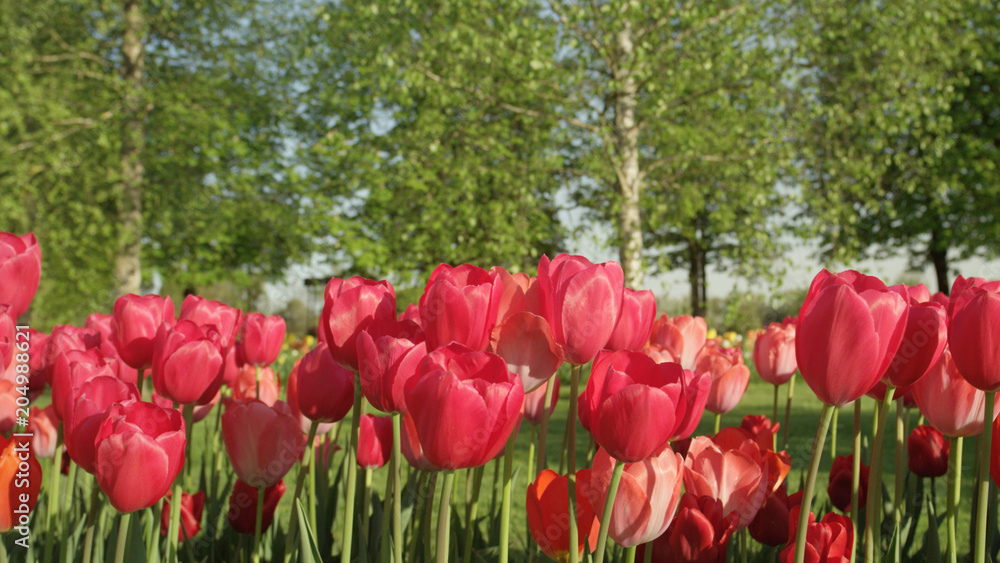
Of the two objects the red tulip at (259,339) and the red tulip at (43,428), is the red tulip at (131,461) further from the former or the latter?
the red tulip at (259,339)

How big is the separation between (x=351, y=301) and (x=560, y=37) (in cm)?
812

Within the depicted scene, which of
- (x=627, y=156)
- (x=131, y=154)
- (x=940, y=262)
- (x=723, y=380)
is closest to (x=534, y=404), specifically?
(x=723, y=380)

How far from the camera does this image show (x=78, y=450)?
993mm

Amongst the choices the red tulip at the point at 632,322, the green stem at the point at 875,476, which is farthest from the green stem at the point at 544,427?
the green stem at the point at 875,476

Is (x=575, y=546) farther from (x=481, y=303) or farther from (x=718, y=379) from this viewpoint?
(x=718, y=379)

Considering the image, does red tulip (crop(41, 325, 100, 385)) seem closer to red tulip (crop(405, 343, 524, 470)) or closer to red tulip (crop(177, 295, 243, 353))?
red tulip (crop(177, 295, 243, 353))

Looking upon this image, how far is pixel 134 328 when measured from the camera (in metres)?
1.32

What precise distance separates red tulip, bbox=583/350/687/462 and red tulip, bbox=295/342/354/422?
499 mm

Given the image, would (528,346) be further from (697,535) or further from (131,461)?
(131,461)

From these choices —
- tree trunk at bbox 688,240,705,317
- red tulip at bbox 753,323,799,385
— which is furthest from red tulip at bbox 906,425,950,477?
tree trunk at bbox 688,240,705,317

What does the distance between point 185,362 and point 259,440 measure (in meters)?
0.18

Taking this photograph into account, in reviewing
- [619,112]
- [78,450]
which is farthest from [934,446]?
[619,112]

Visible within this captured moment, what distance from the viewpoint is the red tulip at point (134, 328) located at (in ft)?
4.31

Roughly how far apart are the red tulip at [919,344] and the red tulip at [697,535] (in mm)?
306
